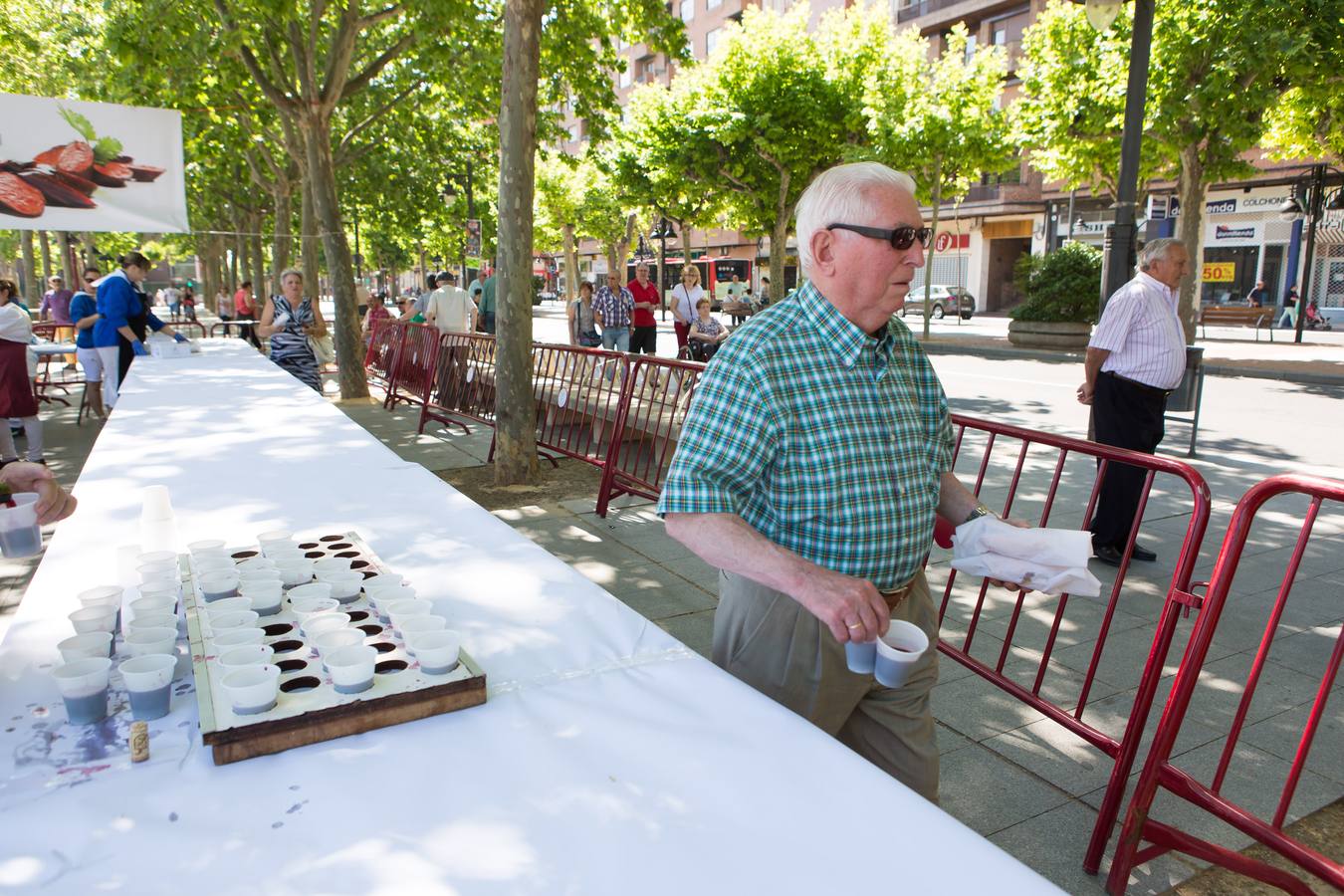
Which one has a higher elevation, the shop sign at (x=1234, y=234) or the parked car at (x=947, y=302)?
the shop sign at (x=1234, y=234)

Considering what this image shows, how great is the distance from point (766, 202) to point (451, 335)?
16.9m

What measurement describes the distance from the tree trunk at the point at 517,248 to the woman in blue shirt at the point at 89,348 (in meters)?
5.02

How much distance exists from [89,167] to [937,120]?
1909 cm

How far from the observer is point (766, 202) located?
997 inches

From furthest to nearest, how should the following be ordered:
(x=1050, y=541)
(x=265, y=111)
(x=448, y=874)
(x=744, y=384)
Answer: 1. (x=265, y=111)
2. (x=1050, y=541)
3. (x=744, y=384)
4. (x=448, y=874)

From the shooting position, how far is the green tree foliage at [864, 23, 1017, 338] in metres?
22.6

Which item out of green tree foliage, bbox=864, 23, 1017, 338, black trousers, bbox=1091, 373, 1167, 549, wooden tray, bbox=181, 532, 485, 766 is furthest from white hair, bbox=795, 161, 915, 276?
green tree foliage, bbox=864, 23, 1017, 338

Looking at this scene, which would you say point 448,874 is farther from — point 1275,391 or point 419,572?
point 1275,391

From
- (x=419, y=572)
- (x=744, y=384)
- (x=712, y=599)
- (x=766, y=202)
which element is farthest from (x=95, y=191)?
(x=766, y=202)

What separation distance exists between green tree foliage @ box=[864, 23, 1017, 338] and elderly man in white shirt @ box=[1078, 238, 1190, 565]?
1734 centimetres

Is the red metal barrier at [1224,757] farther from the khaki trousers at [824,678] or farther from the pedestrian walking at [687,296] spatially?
the pedestrian walking at [687,296]

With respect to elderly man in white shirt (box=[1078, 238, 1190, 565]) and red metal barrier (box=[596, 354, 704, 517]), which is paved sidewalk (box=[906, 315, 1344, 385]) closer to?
elderly man in white shirt (box=[1078, 238, 1190, 565])

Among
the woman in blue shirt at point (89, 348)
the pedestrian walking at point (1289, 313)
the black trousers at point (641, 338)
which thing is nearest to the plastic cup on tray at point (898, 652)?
the woman in blue shirt at point (89, 348)

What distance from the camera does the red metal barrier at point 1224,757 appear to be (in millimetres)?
2289
